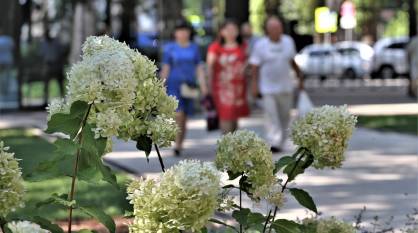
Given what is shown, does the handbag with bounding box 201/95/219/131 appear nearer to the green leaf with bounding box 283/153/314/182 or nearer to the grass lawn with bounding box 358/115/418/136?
the grass lawn with bounding box 358/115/418/136

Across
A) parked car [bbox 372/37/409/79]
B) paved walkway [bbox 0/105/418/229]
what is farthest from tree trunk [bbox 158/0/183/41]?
parked car [bbox 372/37/409/79]

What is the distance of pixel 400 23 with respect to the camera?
3248 inches

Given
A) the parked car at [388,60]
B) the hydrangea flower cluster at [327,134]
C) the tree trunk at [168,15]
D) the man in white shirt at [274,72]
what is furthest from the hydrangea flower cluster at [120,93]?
the parked car at [388,60]

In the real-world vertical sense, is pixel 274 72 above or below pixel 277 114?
above

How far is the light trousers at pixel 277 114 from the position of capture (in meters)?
13.5

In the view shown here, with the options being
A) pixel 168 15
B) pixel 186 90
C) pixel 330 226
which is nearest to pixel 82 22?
Result: pixel 168 15

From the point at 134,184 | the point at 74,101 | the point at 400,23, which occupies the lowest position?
the point at 400,23

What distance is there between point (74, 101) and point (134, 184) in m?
0.32

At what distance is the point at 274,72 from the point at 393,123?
6.49 meters

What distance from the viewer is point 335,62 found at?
159 ft

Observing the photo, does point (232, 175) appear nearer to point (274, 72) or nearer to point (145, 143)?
point (145, 143)

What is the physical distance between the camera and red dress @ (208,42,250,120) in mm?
13266

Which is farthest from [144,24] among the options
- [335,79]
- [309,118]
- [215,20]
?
[309,118]

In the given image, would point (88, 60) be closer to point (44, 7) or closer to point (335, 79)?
point (44, 7)
